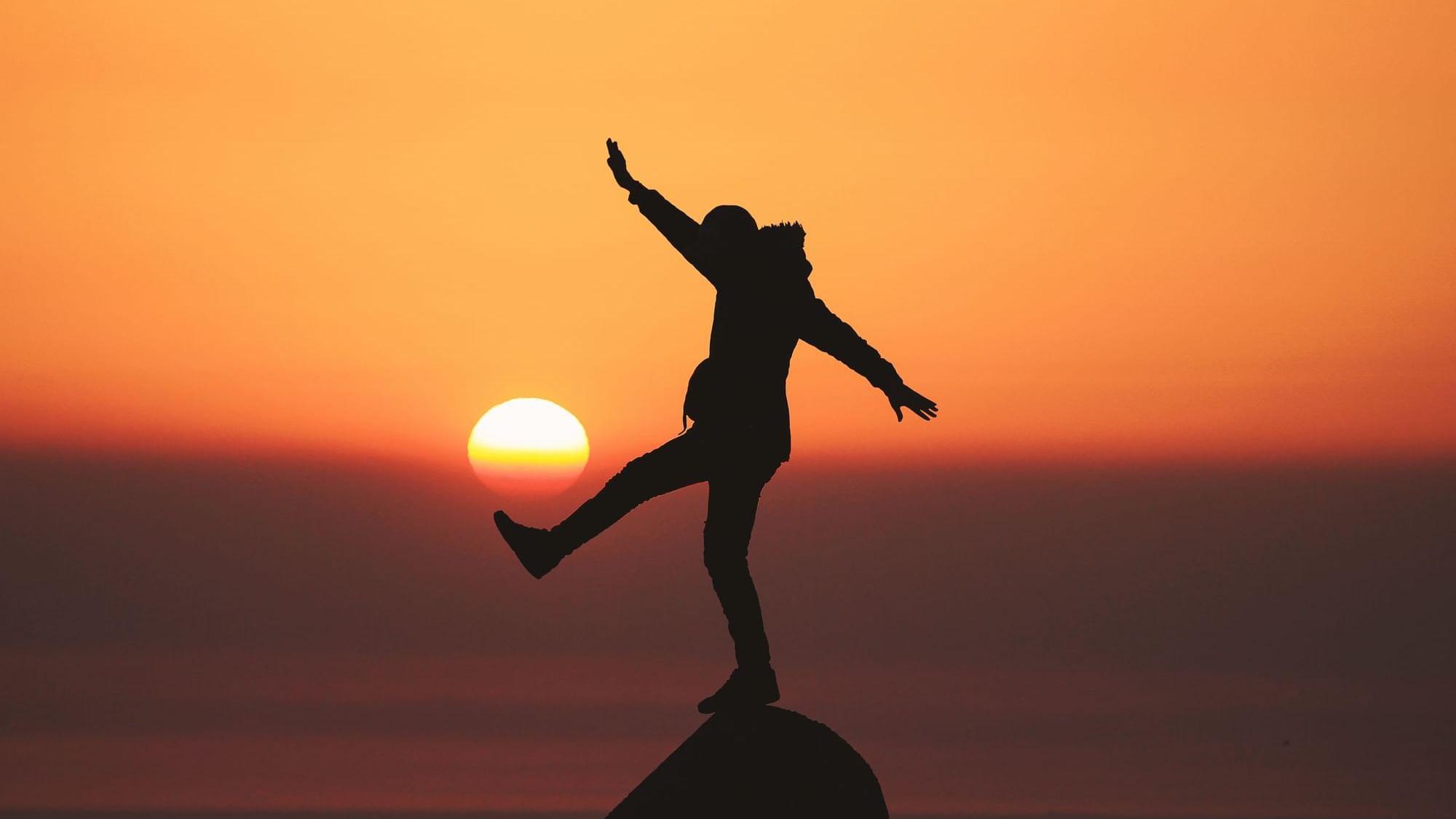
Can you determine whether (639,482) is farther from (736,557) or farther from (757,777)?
(757,777)

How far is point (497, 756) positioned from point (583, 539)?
162 metres

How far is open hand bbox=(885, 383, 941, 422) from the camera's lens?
1325cm

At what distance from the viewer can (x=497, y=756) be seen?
171 m

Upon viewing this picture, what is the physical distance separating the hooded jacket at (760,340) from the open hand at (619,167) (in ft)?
0.24

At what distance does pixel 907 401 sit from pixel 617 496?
2175mm

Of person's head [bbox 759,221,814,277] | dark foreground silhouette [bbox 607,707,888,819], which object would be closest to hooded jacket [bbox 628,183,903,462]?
person's head [bbox 759,221,814,277]

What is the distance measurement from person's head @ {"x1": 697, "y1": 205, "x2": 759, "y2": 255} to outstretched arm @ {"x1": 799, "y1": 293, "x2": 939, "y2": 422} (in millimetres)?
727

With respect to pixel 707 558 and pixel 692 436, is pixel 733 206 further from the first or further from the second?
Answer: pixel 707 558

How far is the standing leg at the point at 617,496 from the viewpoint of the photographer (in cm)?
1330

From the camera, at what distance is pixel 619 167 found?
1294 cm

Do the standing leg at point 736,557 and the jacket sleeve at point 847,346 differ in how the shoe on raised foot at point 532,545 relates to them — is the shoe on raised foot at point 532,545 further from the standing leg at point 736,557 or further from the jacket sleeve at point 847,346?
the jacket sleeve at point 847,346

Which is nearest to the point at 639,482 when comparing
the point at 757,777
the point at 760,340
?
the point at 760,340

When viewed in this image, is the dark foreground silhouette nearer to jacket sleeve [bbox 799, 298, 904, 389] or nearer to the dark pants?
the dark pants

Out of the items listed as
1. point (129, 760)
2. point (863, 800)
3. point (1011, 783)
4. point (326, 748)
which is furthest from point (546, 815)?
point (863, 800)
